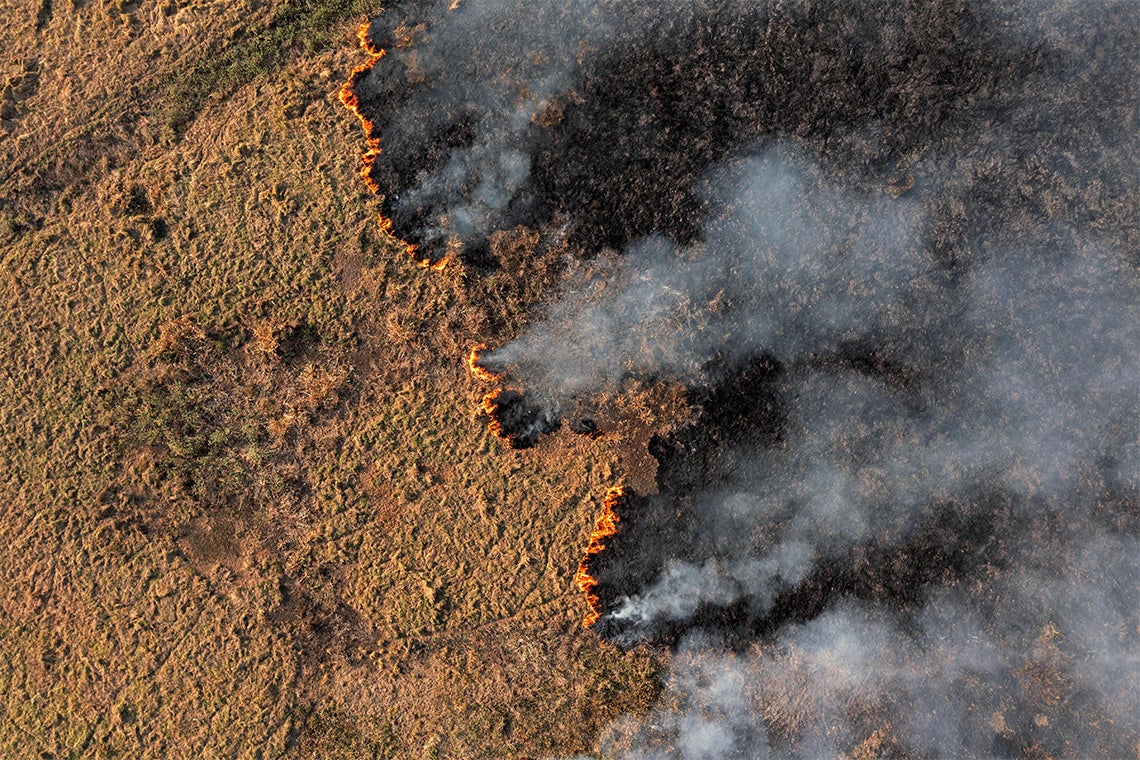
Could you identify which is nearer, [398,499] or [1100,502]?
[1100,502]

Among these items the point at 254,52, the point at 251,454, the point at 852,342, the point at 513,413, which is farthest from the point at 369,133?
the point at 852,342

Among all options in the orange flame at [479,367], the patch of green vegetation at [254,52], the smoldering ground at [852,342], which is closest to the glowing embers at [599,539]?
the smoldering ground at [852,342]

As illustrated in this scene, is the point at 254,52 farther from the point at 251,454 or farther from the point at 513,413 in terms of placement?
the point at 513,413

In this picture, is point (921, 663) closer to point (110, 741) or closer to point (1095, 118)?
point (1095, 118)

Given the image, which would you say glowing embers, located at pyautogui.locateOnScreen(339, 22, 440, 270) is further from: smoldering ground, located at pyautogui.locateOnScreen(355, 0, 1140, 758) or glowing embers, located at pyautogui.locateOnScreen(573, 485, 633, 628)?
glowing embers, located at pyautogui.locateOnScreen(573, 485, 633, 628)

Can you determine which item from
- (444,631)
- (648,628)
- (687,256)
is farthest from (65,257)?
(648,628)

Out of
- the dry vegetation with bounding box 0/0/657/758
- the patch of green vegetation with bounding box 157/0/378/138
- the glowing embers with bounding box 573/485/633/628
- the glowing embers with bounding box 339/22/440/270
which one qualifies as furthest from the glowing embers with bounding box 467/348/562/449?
the patch of green vegetation with bounding box 157/0/378/138
